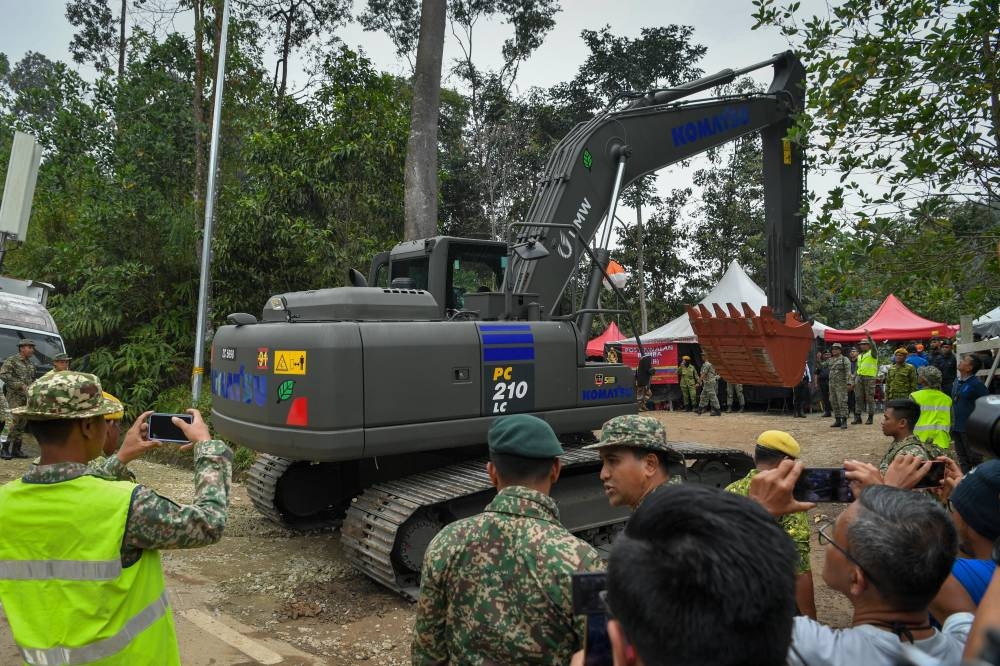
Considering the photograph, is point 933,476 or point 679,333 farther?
point 679,333

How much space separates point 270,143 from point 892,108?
40.0 feet

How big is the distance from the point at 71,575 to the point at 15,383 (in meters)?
11.1

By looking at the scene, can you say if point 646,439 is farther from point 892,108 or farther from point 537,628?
point 892,108

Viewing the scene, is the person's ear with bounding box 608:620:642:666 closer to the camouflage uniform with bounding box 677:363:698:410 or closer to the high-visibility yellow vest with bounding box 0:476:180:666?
the high-visibility yellow vest with bounding box 0:476:180:666

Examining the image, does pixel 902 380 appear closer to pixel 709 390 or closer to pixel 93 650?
pixel 709 390

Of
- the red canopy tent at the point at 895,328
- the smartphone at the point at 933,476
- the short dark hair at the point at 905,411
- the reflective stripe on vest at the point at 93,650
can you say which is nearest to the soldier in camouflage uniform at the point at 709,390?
the red canopy tent at the point at 895,328

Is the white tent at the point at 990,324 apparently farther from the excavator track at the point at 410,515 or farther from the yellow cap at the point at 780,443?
the yellow cap at the point at 780,443

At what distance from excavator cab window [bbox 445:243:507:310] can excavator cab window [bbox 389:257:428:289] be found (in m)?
0.27

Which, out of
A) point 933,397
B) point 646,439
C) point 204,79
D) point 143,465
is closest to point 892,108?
point 933,397

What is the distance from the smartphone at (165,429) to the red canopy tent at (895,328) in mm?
20502

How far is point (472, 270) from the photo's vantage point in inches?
288

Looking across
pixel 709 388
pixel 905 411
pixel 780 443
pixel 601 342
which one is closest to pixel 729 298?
pixel 709 388

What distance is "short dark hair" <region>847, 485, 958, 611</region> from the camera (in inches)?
69.9

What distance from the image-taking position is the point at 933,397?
755 centimetres
